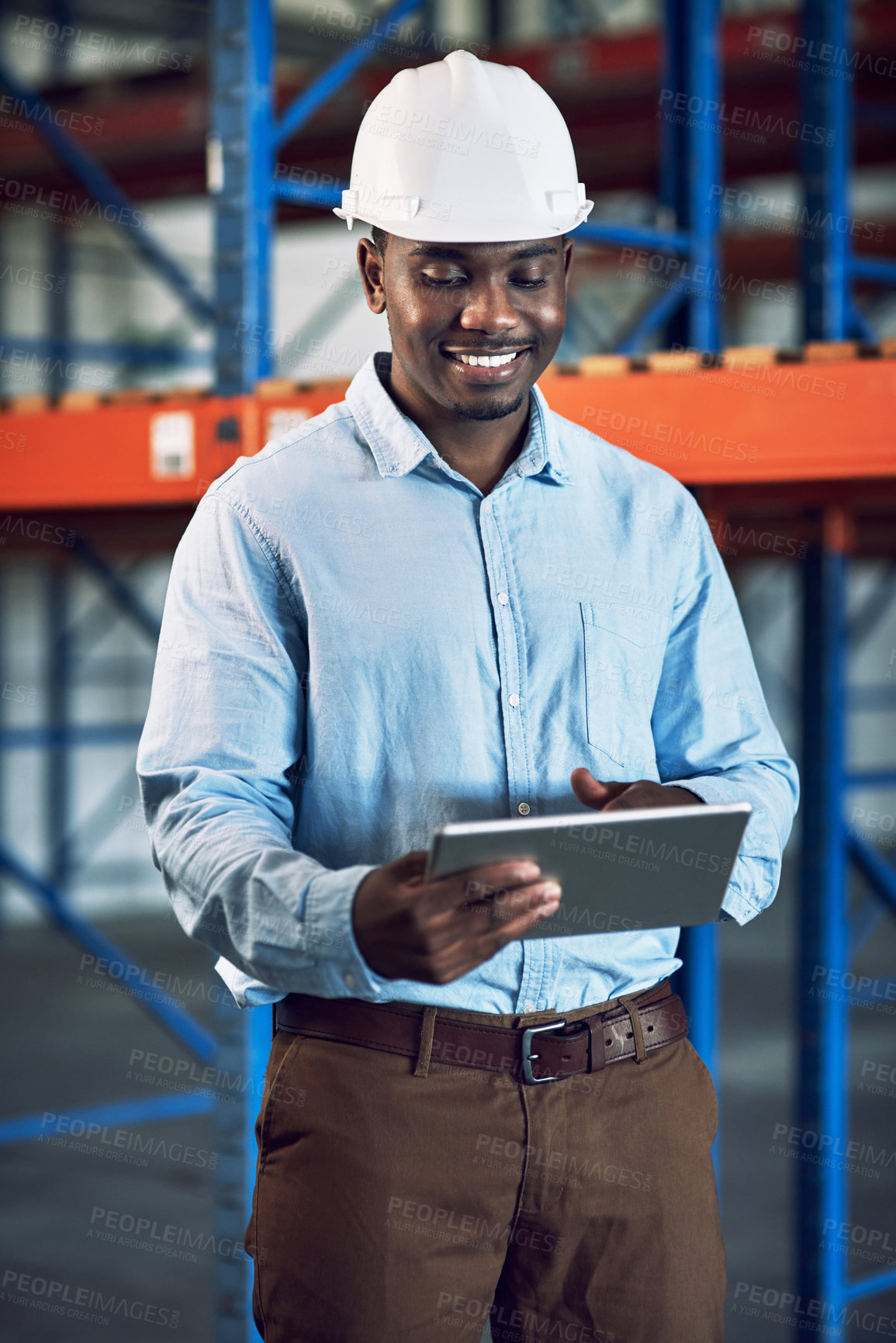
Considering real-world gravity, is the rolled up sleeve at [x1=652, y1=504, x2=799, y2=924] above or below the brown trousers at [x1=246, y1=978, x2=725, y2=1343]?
above

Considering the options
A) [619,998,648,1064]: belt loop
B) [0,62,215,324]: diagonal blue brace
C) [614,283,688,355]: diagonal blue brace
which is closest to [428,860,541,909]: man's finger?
[619,998,648,1064]: belt loop

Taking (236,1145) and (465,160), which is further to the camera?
(236,1145)

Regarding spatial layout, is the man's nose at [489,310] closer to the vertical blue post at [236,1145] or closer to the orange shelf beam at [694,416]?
the orange shelf beam at [694,416]

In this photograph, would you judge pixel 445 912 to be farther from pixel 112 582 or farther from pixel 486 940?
pixel 112 582

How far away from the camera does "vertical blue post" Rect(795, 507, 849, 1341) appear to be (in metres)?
3.89

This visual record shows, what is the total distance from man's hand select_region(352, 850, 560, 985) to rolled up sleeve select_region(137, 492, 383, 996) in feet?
0.17

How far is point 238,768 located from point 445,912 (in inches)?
17.5

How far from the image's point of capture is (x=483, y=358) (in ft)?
6.10

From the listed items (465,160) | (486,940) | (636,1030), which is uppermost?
(465,160)

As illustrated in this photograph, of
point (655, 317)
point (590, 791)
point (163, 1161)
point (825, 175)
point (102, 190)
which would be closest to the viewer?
point (590, 791)

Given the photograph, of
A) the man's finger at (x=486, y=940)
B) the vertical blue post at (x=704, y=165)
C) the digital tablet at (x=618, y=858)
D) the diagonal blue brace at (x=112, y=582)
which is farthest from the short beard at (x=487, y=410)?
the diagonal blue brace at (x=112, y=582)

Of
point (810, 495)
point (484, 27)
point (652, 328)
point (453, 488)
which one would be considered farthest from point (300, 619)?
point (484, 27)

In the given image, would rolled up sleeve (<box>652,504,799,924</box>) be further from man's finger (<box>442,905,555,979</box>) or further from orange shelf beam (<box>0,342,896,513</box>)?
orange shelf beam (<box>0,342,896,513</box>)

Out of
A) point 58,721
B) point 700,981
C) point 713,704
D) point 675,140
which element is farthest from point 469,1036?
point 58,721
